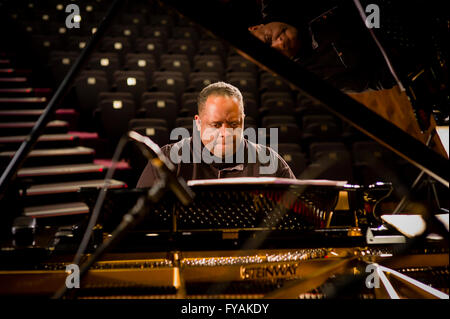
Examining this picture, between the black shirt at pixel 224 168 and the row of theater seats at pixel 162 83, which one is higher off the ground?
the row of theater seats at pixel 162 83

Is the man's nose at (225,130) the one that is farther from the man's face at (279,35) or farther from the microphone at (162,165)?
the microphone at (162,165)

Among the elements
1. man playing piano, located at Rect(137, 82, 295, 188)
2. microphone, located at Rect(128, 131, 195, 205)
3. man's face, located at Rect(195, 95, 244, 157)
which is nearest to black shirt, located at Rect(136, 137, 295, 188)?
man playing piano, located at Rect(137, 82, 295, 188)

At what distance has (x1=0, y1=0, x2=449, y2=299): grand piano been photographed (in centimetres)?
108

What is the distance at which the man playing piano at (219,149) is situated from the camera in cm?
204

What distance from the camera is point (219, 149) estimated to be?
2.11 meters

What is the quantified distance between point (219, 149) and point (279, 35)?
725mm

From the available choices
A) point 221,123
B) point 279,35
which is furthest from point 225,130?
point 279,35

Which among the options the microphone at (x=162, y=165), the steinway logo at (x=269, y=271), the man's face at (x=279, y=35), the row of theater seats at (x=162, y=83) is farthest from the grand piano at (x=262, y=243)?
the row of theater seats at (x=162, y=83)

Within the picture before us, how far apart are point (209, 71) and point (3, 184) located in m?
5.32

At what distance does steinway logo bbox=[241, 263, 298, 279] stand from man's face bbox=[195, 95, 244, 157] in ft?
3.11

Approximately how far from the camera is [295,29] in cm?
177

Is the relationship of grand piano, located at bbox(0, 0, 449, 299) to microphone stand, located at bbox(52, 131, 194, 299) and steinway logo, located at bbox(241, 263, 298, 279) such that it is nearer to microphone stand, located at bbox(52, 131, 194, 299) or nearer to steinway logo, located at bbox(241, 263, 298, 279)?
steinway logo, located at bbox(241, 263, 298, 279)
